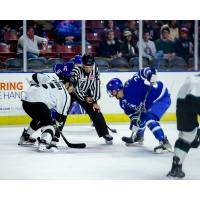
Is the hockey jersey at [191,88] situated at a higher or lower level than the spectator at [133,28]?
lower

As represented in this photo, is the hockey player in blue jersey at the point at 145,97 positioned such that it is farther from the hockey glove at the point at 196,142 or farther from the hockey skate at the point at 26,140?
the hockey skate at the point at 26,140

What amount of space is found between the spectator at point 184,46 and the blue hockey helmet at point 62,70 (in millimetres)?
1871

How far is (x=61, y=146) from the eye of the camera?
609cm

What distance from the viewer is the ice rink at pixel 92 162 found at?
4980mm

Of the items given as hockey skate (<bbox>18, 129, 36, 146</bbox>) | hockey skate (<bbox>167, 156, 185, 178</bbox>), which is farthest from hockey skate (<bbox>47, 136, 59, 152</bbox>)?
hockey skate (<bbox>167, 156, 185, 178</bbox>)

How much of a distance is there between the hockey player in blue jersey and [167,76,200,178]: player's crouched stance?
0.90 meters

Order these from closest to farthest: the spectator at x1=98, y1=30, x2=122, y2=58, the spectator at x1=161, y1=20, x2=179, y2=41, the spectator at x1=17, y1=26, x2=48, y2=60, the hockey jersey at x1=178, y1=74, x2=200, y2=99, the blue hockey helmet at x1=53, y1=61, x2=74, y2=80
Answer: the hockey jersey at x1=178, y1=74, x2=200, y2=99 → the blue hockey helmet at x1=53, y1=61, x2=74, y2=80 → the spectator at x1=17, y1=26, x2=48, y2=60 → the spectator at x1=98, y1=30, x2=122, y2=58 → the spectator at x1=161, y1=20, x2=179, y2=41

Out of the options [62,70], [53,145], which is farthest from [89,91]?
[53,145]

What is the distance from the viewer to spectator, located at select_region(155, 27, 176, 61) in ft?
24.7

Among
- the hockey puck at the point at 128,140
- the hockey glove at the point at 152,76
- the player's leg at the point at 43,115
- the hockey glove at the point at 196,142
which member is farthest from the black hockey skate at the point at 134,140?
the hockey glove at the point at 196,142

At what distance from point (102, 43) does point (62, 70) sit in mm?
1642

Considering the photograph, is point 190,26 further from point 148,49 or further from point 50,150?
point 50,150

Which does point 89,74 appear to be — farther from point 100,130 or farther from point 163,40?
point 163,40

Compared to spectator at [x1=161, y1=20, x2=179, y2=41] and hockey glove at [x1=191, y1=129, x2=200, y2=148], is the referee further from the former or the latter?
spectator at [x1=161, y1=20, x2=179, y2=41]
